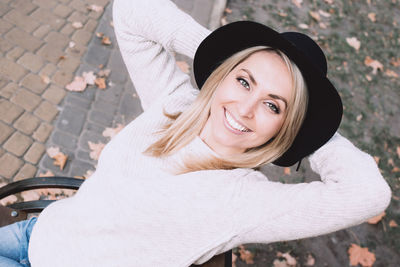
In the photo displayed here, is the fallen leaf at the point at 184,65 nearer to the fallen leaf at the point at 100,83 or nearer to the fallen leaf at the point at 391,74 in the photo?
the fallen leaf at the point at 100,83

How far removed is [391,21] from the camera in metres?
6.93

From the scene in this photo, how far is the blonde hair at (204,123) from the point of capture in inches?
70.1

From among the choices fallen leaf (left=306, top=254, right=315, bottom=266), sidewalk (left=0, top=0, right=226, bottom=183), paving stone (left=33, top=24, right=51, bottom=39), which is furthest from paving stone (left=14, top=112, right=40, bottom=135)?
fallen leaf (left=306, top=254, right=315, bottom=266)

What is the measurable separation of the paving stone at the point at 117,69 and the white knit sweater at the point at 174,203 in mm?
2146

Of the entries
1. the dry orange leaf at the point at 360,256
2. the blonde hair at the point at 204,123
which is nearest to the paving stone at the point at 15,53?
the blonde hair at the point at 204,123

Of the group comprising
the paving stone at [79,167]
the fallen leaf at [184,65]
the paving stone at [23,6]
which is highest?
the paving stone at [23,6]

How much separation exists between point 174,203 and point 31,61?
3155 millimetres

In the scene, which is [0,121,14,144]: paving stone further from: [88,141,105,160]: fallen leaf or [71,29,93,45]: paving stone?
[71,29,93,45]: paving stone

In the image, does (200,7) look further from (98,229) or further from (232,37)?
(98,229)

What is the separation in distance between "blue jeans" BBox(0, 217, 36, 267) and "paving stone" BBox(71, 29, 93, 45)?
2.91 m

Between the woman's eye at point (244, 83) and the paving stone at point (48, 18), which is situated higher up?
the woman's eye at point (244, 83)

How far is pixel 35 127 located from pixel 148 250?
2.40 m

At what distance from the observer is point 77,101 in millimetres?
3785

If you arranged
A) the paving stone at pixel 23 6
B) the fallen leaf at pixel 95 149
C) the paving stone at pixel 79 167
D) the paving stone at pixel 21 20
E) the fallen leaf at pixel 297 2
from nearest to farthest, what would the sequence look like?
1. the paving stone at pixel 79 167
2. the fallen leaf at pixel 95 149
3. the paving stone at pixel 21 20
4. the paving stone at pixel 23 6
5. the fallen leaf at pixel 297 2
